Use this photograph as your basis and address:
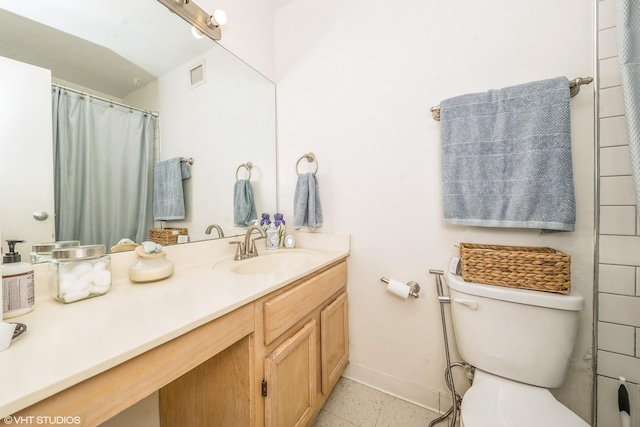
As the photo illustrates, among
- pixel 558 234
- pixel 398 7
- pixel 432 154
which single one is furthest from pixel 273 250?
pixel 398 7

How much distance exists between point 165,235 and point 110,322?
1.78 ft

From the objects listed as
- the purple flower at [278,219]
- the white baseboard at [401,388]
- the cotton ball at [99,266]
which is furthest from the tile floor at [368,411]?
the cotton ball at [99,266]

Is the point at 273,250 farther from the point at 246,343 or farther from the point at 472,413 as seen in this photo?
the point at 472,413

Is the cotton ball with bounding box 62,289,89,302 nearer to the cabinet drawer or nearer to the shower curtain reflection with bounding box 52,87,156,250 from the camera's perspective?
the shower curtain reflection with bounding box 52,87,156,250

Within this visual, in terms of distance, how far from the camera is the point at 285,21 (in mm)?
1569

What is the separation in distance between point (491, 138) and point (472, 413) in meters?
1.00

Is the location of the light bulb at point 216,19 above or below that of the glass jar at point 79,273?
above

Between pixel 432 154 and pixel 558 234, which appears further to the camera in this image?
pixel 432 154

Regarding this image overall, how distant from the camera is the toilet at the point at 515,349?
0.73m

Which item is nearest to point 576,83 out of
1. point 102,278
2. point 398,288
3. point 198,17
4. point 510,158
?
point 510,158

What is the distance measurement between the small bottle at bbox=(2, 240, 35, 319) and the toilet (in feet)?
4.00

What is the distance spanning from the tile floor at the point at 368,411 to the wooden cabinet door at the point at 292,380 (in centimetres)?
27

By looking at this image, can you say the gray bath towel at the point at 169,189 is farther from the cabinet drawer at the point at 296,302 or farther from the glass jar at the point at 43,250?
the cabinet drawer at the point at 296,302

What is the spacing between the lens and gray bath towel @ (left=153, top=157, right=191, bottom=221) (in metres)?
0.99
